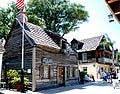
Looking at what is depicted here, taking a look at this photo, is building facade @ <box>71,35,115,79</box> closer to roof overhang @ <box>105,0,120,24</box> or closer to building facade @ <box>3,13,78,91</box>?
building facade @ <box>3,13,78,91</box>

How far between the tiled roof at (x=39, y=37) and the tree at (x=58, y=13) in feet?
57.4

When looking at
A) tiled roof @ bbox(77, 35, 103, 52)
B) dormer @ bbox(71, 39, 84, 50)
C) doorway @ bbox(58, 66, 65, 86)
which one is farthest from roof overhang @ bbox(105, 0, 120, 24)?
dormer @ bbox(71, 39, 84, 50)

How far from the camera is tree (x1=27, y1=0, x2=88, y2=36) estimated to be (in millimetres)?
40938

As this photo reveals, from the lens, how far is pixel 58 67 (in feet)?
75.0

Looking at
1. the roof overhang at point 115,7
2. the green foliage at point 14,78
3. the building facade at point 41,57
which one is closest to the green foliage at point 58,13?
the building facade at point 41,57

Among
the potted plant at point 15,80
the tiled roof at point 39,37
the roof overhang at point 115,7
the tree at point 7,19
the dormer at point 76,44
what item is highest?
the tree at point 7,19

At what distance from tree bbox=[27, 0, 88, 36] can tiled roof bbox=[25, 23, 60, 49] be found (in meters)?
17.5

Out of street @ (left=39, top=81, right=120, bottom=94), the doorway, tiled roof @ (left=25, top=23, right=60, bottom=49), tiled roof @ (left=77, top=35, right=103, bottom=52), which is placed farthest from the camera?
tiled roof @ (left=77, top=35, right=103, bottom=52)

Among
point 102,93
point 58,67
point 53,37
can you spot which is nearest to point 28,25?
point 53,37

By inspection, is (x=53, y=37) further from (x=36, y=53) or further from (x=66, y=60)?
(x=36, y=53)

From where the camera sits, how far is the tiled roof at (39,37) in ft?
67.9

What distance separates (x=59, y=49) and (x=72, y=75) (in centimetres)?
448

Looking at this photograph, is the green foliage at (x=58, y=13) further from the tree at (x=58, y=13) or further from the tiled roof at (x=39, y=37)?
the tiled roof at (x=39, y=37)

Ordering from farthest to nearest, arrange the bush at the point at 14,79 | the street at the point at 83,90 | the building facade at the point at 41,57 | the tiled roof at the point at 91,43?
the tiled roof at the point at 91,43 < the building facade at the point at 41,57 < the bush at the point at 14,79 < the street at the point at 83,90
